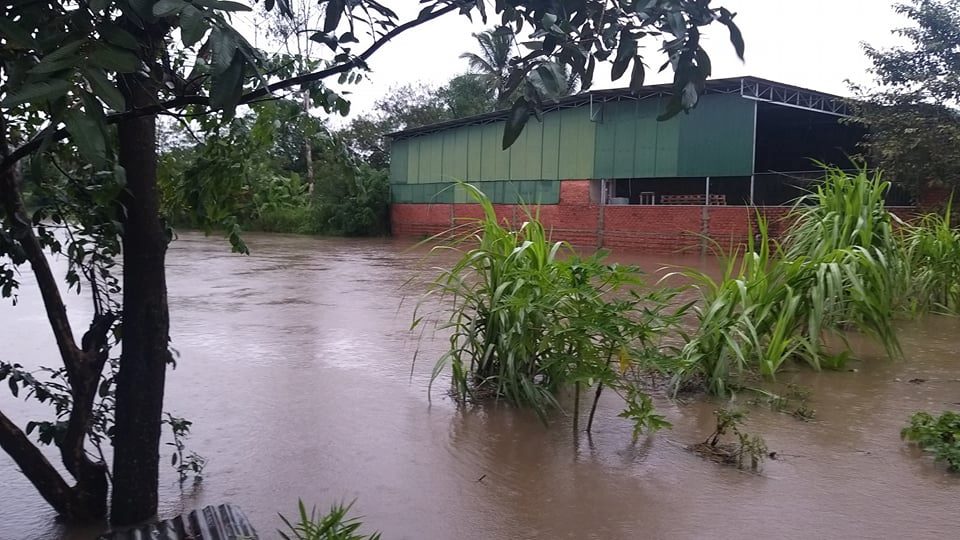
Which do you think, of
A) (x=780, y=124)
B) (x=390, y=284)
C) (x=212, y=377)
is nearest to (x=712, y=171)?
(x=780, y=124)

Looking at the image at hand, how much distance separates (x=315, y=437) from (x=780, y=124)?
19253 millimetres

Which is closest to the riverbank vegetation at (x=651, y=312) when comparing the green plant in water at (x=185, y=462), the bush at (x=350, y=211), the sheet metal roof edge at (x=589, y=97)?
the green plant in water at (x=185, y=462)

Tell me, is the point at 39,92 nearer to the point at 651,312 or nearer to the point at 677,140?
the point at 651,312

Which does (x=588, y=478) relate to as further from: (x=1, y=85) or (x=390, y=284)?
(x=390, y=284)

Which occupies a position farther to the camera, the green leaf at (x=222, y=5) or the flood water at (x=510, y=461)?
the flood water at (x=510, y=461)

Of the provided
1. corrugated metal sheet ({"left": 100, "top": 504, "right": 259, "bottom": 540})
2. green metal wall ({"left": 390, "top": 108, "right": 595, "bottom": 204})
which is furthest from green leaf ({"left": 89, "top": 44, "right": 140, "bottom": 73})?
green metal wall ({"left": 390, "top": 108, "right": 595, "bottom": 204})

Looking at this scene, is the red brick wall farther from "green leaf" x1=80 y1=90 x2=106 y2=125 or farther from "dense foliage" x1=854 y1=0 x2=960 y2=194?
"green leaf" x1=80 y1=90 x2=106 y2=125

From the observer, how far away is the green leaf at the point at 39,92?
1162mm

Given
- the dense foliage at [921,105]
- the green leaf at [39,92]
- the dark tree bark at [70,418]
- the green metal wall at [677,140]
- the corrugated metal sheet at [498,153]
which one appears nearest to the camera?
the green leaf at [39,92]

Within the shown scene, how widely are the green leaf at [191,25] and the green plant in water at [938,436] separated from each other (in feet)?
11.6

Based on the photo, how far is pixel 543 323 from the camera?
156 inches

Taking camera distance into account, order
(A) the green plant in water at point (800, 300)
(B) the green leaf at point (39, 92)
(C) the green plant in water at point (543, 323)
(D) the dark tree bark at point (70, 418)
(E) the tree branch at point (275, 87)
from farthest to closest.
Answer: (A) the green plant in water at point (800, 300), (C) the green plant in water at point (543, 323), (D) the dark tree bark at point (70, 418), (E) the tree branch at point (275, 87), (B) the green leaf at point (39, 92)

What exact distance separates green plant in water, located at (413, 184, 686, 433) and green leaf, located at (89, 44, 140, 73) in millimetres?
2563

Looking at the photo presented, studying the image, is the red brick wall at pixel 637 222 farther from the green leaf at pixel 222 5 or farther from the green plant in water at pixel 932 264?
the green leaf at pixel 222 5
